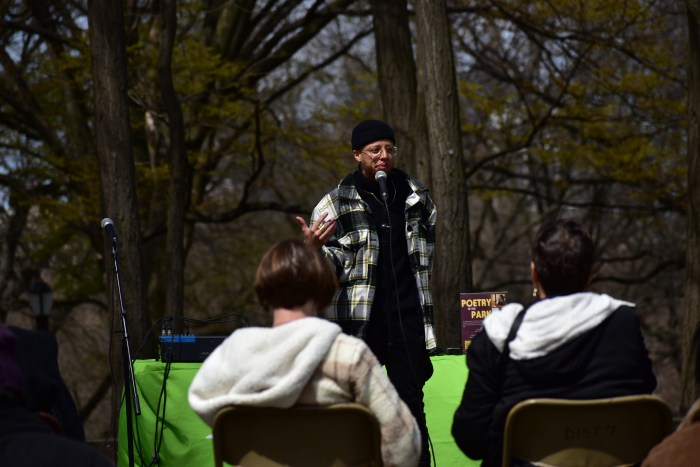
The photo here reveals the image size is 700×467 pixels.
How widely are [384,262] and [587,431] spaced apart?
2510 mm

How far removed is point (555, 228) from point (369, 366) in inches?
28.5

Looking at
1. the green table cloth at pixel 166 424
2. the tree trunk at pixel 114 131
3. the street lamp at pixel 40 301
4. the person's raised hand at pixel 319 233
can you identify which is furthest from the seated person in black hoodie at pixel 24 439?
the street lamp at pixel 40 301

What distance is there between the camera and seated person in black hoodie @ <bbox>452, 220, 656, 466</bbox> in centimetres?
366

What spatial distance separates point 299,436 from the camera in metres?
3.52

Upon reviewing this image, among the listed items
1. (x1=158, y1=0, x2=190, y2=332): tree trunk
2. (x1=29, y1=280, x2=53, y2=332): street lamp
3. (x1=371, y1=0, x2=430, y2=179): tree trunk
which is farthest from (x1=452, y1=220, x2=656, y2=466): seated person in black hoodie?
(x1=29, y1=280, x2=53, y2=332): street lamp

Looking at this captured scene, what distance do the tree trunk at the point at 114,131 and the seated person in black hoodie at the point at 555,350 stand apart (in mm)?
7488

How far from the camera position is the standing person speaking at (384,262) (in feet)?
19.5

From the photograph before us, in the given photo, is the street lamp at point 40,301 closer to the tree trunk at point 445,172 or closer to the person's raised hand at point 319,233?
the tree trunk at point 445,172

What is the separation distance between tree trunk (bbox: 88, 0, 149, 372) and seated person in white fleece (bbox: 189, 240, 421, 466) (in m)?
7.37

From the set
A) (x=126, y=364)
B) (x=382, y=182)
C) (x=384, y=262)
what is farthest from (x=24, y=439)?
(x=126, y=364)

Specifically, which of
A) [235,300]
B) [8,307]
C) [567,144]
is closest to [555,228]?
[567,144]

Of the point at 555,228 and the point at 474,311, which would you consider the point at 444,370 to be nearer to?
the point at 474,311

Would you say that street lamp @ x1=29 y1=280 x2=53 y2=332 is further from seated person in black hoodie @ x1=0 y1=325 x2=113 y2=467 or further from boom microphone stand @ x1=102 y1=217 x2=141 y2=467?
seated person in black hoodie @ x1=0 y1=325 x2=113 y2=467

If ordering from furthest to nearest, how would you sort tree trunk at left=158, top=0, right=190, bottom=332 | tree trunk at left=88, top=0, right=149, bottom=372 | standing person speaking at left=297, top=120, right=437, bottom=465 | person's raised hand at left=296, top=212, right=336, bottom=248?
tree trunk at left=158, top=0, right=190, bottom=332 → tree trunk at left=88, top=0, right=149, bottom=372 → standing person speaking at left=297, top=120, right=437, bottom=465 → person's raised hand at left=296, top=212, right=336, bottom=248
